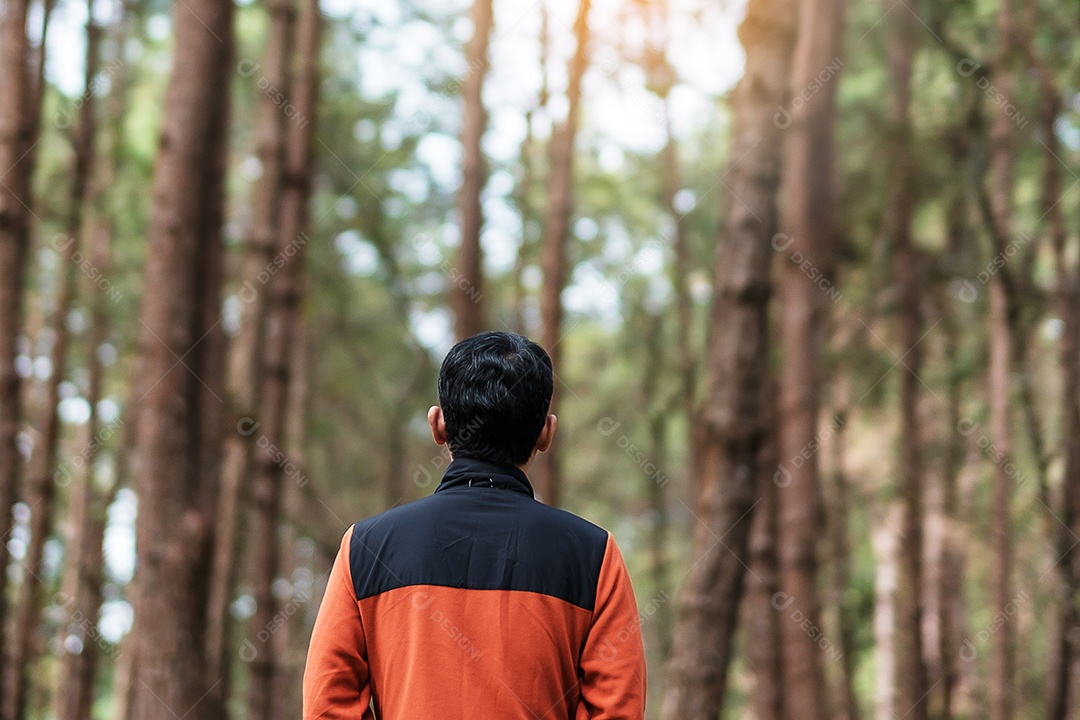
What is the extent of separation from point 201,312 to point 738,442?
3.20m

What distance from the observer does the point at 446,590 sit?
2.12m

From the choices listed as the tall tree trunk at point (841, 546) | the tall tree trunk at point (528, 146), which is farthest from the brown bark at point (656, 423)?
the tall tree trunk at point (528, 146)

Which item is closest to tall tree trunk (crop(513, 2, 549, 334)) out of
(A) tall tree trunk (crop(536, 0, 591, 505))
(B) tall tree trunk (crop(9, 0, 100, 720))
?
(A) tall tree trunk (crop(536, 0, 591, 505))

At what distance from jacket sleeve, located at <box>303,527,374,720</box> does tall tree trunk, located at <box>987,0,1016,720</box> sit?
8.75 m

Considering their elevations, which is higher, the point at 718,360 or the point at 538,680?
the point at 718,360

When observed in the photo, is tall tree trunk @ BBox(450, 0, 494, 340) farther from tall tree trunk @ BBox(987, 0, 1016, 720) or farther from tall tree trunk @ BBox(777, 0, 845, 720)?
tall tree trunk @ BBox(987, 0, 1016, 720)

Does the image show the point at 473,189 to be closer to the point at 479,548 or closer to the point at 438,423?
the point at 438,423

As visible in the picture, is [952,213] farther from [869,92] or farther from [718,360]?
[718,360]

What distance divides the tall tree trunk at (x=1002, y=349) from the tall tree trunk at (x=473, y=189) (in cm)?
449

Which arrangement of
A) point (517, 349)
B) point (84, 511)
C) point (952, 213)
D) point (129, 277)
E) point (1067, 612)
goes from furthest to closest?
point (129, 277) → point (84, 511) → point (952, 213) → point (1067, 612) → point (517, 349)

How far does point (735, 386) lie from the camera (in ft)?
20.5

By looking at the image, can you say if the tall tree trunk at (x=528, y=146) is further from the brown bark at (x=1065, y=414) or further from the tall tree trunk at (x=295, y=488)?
the brown bark at (x=1065, y=414)

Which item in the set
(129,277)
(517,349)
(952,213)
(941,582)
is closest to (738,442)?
(517,349)

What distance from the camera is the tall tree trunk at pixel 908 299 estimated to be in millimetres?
11406
